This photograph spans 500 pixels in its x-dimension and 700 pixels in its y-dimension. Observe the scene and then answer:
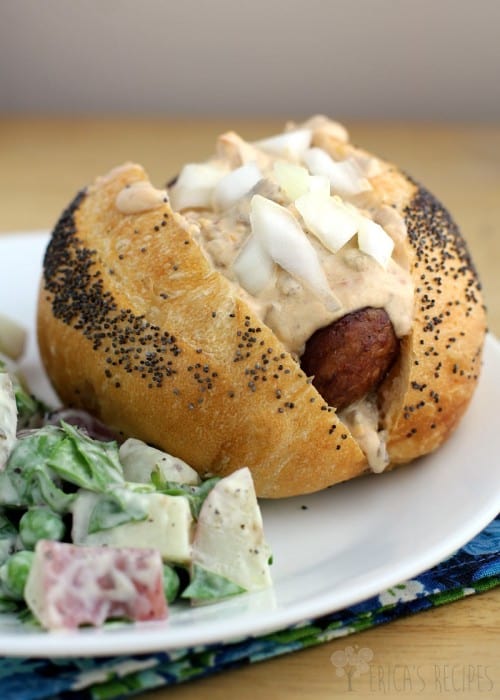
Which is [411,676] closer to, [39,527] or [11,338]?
[39,527]

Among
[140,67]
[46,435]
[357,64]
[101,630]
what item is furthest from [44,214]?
[101,630]

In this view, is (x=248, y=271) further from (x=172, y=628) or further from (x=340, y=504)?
(x=172, y=628)

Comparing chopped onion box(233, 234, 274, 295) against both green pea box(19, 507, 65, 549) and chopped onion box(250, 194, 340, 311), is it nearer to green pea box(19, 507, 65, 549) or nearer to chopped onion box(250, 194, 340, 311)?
chopped onion box(250, 194, 340, 311)

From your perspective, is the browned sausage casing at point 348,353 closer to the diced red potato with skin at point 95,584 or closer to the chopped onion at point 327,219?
the chopped onion at point 327,219

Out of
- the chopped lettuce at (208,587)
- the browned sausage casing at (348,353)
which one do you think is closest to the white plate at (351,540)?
the chopped lettuce at (208,587)

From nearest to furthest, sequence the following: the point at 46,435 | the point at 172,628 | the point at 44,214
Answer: the point at 172,628, the point at 46,435, the point at 44,214

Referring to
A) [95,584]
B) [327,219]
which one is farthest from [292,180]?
[95,584]
